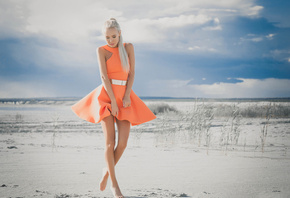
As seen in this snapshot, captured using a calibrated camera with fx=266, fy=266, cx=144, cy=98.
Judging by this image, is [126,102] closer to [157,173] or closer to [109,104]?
[109,104]

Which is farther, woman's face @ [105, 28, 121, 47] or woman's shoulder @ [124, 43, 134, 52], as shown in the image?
woman's shoulder @ [124, 43, 134, 52]

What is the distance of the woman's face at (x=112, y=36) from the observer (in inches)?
113

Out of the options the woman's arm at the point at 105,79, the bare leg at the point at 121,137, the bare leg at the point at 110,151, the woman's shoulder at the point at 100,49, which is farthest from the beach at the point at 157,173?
the woman's shoulder at the point at 100,49

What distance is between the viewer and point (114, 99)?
2889 millimetres

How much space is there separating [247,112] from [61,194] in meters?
14.4

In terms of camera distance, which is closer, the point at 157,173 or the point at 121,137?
the point at 121,137

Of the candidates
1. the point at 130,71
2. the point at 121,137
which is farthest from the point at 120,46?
the point at 121,137

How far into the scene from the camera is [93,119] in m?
2.94

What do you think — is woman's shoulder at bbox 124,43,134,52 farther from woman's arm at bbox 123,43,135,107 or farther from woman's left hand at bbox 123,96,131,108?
woman's left hand at bbox 123,96,131,108

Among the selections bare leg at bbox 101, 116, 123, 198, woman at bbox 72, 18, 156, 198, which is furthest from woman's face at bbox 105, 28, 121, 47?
bare leg at bbox 101, 116, 123, 198

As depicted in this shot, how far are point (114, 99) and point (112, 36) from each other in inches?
27.1

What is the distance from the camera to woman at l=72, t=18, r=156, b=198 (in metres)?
2.88

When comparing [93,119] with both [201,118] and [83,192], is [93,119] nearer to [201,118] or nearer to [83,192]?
[83,192]

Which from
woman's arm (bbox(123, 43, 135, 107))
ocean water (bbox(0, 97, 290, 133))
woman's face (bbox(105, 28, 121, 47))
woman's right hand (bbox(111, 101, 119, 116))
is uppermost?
woman's face (bbox(105, 28, 121, 47))
